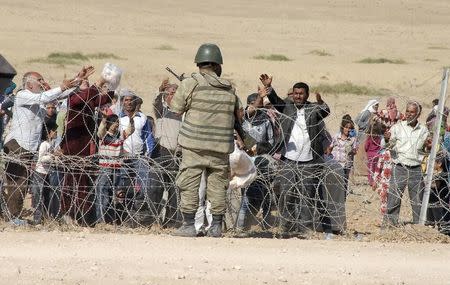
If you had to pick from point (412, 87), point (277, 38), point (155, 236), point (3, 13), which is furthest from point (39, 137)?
Answer: point (3, 13)

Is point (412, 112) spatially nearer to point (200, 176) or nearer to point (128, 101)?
point (200, 176)

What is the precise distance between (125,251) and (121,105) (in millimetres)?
2965

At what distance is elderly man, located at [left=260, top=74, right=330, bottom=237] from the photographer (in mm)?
10969

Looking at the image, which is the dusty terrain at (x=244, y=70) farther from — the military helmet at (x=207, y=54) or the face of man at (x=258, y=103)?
the military helmet at (x=207, y=54)

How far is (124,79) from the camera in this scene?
33.4m

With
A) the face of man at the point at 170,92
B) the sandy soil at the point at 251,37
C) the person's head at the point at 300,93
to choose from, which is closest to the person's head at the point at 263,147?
the person's head at the point at 300,93

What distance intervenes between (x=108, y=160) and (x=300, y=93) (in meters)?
1.94

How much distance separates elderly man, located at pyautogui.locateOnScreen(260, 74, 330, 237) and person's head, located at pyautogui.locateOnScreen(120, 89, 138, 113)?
153cm

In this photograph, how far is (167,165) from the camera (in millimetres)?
10977

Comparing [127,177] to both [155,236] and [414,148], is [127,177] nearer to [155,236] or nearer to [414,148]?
[155,236]

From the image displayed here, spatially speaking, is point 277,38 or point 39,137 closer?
point 39,137

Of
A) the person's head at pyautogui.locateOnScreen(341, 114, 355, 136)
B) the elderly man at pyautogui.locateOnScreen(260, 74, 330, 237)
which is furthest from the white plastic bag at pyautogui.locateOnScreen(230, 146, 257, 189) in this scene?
the person's head at pyautogui.locateOnScreen(341, 114, 355, 136)

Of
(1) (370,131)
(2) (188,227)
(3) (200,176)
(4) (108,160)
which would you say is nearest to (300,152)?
(3) (200,176)

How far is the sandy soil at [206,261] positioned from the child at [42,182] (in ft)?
2.49
